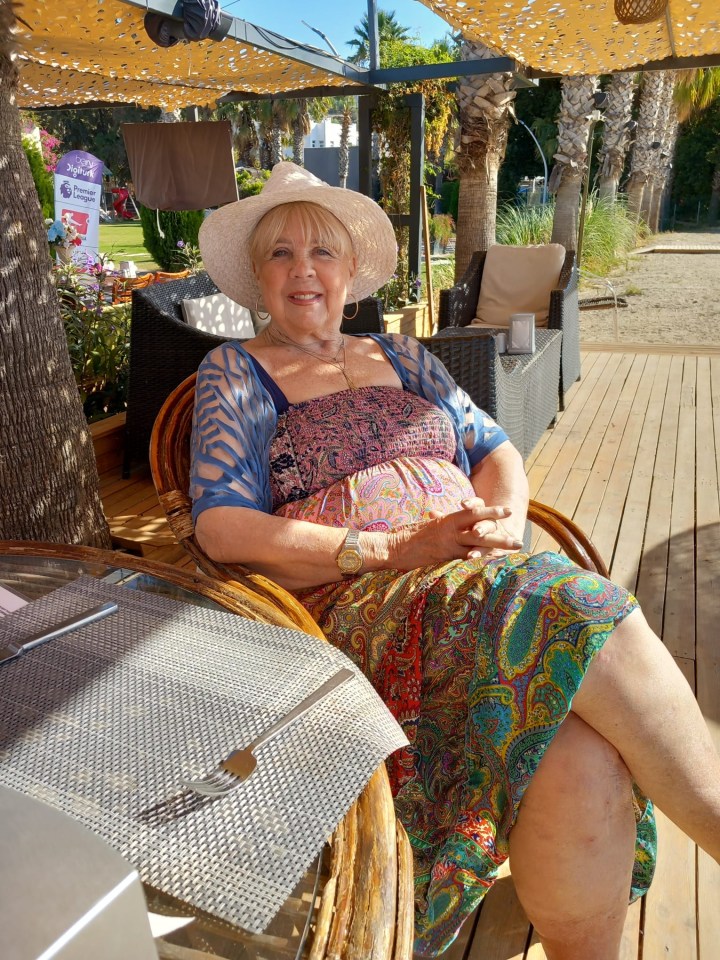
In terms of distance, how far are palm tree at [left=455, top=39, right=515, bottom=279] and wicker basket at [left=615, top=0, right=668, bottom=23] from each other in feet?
9.72

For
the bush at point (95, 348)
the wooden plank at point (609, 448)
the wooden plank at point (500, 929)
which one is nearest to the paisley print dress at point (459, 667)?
the wooden plank at point (500, 929)

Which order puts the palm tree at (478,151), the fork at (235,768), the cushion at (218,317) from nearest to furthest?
1. the fork at (235,768)
2. the cushion at (218,317)
3. the palm tree at (478,151)

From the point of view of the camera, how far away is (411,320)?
6.77m

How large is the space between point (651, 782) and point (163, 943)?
30.3 inches

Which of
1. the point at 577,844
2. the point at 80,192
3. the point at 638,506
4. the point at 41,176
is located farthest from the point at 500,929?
the point at 41,176

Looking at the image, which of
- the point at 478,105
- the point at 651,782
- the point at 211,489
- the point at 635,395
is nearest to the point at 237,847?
the point at 651,782

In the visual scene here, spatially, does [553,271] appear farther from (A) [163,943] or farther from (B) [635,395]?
(A) [163,943]

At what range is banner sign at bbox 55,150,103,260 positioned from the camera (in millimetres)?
6832

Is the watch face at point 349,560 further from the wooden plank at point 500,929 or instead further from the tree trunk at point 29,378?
the tree trunk at point 29,378

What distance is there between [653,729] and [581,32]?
553 cm

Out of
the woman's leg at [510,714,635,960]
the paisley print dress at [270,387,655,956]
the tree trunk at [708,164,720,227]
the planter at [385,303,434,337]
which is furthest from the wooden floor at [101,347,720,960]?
→ the tree trunk at [708,164,720,227]

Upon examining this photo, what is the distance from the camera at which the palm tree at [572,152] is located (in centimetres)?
930

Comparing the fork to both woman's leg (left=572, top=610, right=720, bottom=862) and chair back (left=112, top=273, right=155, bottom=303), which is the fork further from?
chair back (left=112, top=273, right=155, bottom=303)

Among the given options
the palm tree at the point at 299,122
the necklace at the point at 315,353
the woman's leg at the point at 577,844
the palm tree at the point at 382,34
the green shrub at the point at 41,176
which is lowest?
the woman's leg at the point at 577,844
